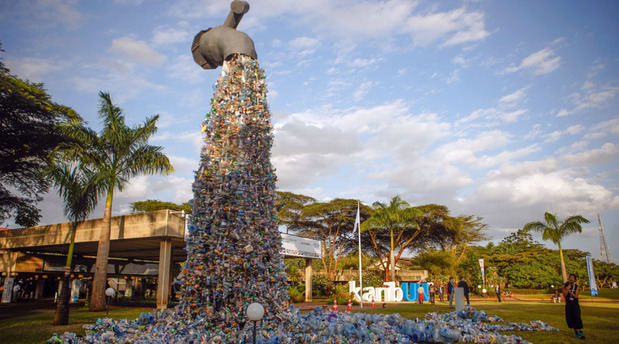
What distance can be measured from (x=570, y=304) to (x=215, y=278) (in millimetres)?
7189

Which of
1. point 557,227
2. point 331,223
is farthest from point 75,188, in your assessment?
point 557,227

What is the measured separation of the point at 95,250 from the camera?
91.8 feet

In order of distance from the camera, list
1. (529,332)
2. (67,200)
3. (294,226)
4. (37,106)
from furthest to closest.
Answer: (294,226) < (37,106) < (67,200) < (529,332)

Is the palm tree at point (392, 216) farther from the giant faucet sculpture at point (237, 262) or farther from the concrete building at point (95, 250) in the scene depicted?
the giant faucet sculpture at point (237, 262)

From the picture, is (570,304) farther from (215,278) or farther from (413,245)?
(413,245)

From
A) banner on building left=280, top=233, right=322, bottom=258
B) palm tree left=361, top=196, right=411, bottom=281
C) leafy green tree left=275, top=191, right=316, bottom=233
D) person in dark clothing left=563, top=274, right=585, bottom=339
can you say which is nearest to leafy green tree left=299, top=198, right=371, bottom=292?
leafy green tree left=275, top=191, right=316, bottom=233

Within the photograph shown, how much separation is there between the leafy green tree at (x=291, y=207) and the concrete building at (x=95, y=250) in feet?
37.0

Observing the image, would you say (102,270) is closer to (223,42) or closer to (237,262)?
(237,262)

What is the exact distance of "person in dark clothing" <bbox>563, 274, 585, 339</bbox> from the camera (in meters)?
7.72

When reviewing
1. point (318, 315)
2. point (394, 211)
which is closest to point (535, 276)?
point (394, 211)

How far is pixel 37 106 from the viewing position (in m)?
17.2

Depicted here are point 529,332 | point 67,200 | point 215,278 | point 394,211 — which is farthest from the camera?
point 394,211

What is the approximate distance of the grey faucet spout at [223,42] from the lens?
7891mm

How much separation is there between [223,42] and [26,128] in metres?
14.3
